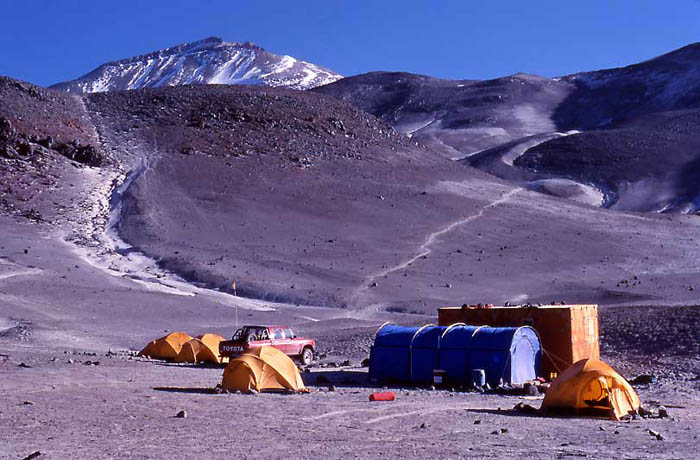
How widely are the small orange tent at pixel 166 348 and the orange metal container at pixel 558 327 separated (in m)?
10.9

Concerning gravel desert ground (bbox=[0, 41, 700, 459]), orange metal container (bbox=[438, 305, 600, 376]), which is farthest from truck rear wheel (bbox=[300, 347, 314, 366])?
orange metal container (bbox=[438, 305, 600, 376])

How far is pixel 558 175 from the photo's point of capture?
121 metres

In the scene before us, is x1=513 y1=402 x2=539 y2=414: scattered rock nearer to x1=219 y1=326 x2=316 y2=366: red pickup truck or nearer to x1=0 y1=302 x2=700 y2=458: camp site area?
x1=0 y1=302 x2=700 y2=458: camp site area

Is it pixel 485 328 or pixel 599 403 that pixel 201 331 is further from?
pixel 599 403

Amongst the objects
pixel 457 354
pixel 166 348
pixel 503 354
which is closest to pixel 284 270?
pixel 166 348

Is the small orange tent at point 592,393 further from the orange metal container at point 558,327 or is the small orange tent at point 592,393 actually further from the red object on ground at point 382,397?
the orange metal container at point 558,327

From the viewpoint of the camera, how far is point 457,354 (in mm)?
22906

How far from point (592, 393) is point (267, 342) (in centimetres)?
1265

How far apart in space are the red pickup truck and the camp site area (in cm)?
147

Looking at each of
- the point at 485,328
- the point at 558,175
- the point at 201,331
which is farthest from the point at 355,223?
the point at 558,175

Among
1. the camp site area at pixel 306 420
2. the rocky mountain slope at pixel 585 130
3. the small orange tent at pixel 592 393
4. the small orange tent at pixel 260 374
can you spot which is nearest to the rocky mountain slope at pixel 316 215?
the camp site area at pixel 306 420

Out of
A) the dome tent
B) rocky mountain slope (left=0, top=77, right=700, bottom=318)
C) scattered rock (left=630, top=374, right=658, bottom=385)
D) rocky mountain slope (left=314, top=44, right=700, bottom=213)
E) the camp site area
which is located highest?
rocky mountain slope (left=314, top=44, right=700, bottom=213)

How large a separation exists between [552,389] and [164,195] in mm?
56437

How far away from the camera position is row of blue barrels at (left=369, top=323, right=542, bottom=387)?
22.4 m
